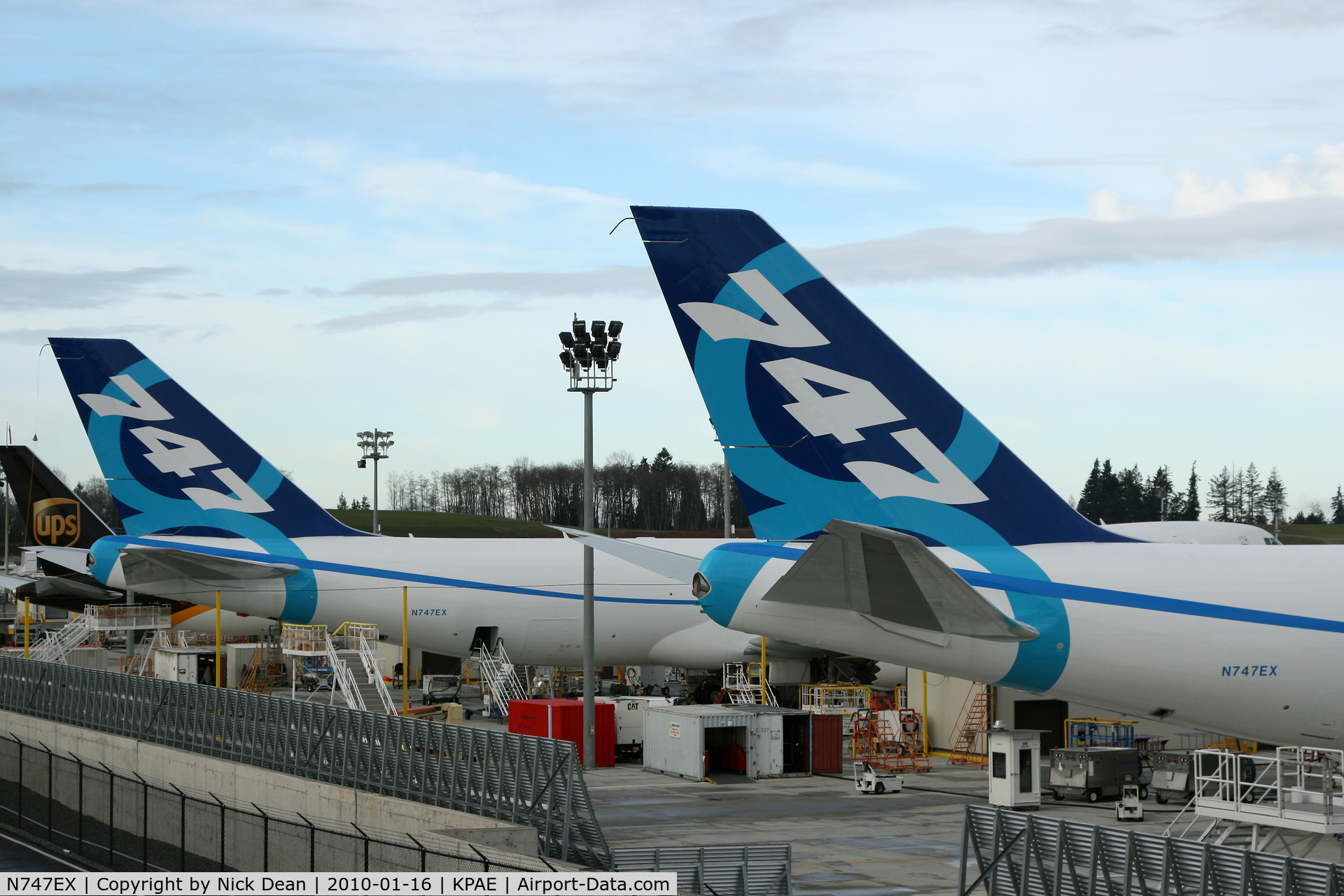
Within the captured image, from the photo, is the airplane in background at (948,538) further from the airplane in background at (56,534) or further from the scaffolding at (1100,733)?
the airplane in background at (56,534)

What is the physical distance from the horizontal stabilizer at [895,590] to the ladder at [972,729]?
20729 mm

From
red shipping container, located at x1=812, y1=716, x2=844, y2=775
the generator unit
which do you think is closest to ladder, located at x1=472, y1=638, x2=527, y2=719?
red shipping container, located at x1=812, y1=716, x2=844, y2=775

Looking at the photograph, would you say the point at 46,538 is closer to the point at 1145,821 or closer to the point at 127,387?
the point at 127,387

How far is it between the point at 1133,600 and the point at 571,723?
68.6 feet

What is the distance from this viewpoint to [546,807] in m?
18.5

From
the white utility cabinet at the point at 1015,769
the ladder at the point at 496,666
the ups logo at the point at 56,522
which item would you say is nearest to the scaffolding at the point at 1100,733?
the white utility cabinet at the point at 1015,769

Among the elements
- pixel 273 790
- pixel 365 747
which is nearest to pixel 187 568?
Answer: pixel 273 790

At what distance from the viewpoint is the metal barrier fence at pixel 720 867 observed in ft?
51.6

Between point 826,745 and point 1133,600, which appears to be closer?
point 1133,600

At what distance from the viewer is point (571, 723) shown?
3388 centimetres

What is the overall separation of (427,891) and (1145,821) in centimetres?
1556

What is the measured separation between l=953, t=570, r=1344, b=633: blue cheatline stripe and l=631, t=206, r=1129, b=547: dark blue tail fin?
739 mm

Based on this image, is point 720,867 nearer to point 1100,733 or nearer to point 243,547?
point 1100,733

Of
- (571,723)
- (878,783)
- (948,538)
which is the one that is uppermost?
(948,538)
